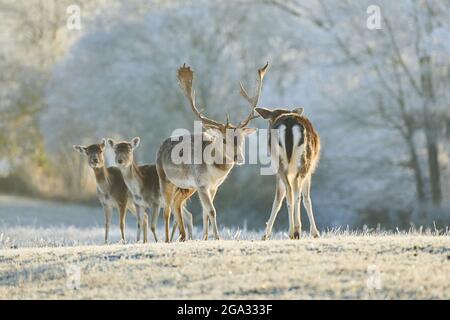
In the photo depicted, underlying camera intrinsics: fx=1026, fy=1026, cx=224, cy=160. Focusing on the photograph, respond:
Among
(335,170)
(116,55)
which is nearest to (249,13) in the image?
(116,55)

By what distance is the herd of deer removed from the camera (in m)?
12.8

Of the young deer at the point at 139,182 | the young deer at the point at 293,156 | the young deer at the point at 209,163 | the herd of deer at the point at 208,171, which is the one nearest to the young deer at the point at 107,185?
the herd of deer at the point at 208,171

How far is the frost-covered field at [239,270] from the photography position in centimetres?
947

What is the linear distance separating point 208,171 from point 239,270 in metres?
3.93

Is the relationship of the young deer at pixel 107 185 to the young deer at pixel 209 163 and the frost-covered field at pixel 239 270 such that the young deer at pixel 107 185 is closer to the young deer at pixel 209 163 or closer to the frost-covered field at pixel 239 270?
the young deer at pixel 209 163

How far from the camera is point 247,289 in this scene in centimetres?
953

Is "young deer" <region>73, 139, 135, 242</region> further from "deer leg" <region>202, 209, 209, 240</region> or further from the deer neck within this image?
"deer leg" <region>202, 209, 209, 240</region>

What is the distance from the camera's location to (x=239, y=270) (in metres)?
10.4

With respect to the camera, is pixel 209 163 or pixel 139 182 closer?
Answer: pixel 209 163

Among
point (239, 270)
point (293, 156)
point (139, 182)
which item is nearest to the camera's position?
point (239, 270)

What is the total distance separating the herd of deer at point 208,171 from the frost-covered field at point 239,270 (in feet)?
3.68

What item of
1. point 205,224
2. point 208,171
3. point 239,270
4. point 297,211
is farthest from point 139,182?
point 239,270

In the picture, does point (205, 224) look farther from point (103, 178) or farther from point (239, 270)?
point (239, 270)
